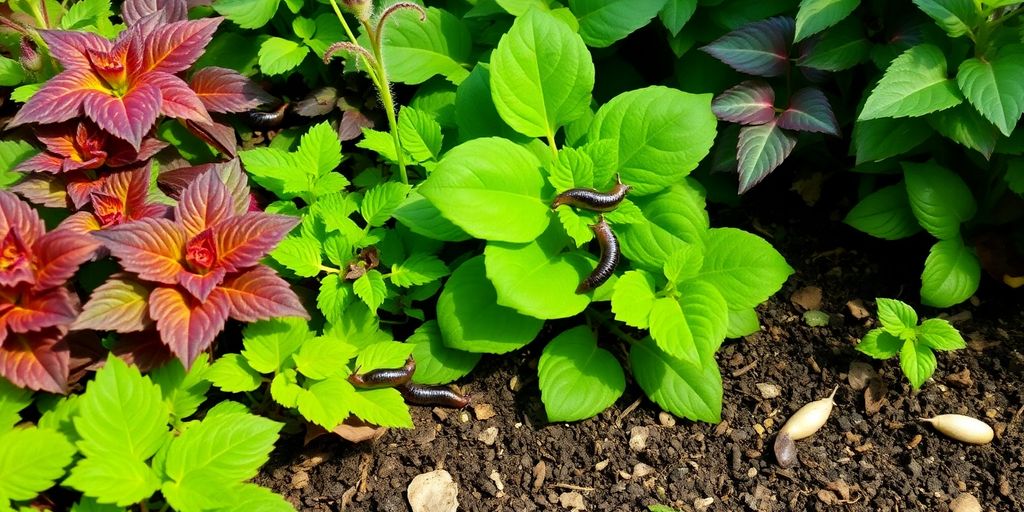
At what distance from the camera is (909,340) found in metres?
2.67

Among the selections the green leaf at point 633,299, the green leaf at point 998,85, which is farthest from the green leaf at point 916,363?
the green leaf at point 633,299

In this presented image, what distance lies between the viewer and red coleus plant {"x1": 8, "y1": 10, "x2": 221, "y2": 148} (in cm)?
253

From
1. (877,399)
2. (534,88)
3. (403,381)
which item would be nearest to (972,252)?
(877,399)

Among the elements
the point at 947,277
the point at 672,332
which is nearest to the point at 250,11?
the point at 672,332

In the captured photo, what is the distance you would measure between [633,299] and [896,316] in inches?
34.1

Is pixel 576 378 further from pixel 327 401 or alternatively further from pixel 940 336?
pixel 940 336

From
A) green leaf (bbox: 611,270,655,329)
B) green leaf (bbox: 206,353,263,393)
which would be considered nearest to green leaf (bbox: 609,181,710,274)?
green leaf (bbox: 611,270,655,329)

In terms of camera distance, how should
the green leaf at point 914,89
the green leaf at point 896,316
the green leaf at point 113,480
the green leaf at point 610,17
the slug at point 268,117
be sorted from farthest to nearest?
the slug at point 268,117, the green leaf at point 610,17, the green leaf at point 896,316, the green leaf at point 914,89, the green leaf at point 113,480

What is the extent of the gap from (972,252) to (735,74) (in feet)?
3.33

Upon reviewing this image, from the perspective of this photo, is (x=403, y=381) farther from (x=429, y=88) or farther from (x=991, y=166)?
(x=991, y=166)

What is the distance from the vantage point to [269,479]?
8.42 ft

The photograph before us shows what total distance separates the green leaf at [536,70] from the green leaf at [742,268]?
2.13 feet

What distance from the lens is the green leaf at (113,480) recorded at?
2047mm

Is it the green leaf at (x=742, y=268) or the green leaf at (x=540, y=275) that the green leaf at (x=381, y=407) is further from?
the green leaf at (x=742, y=268)
